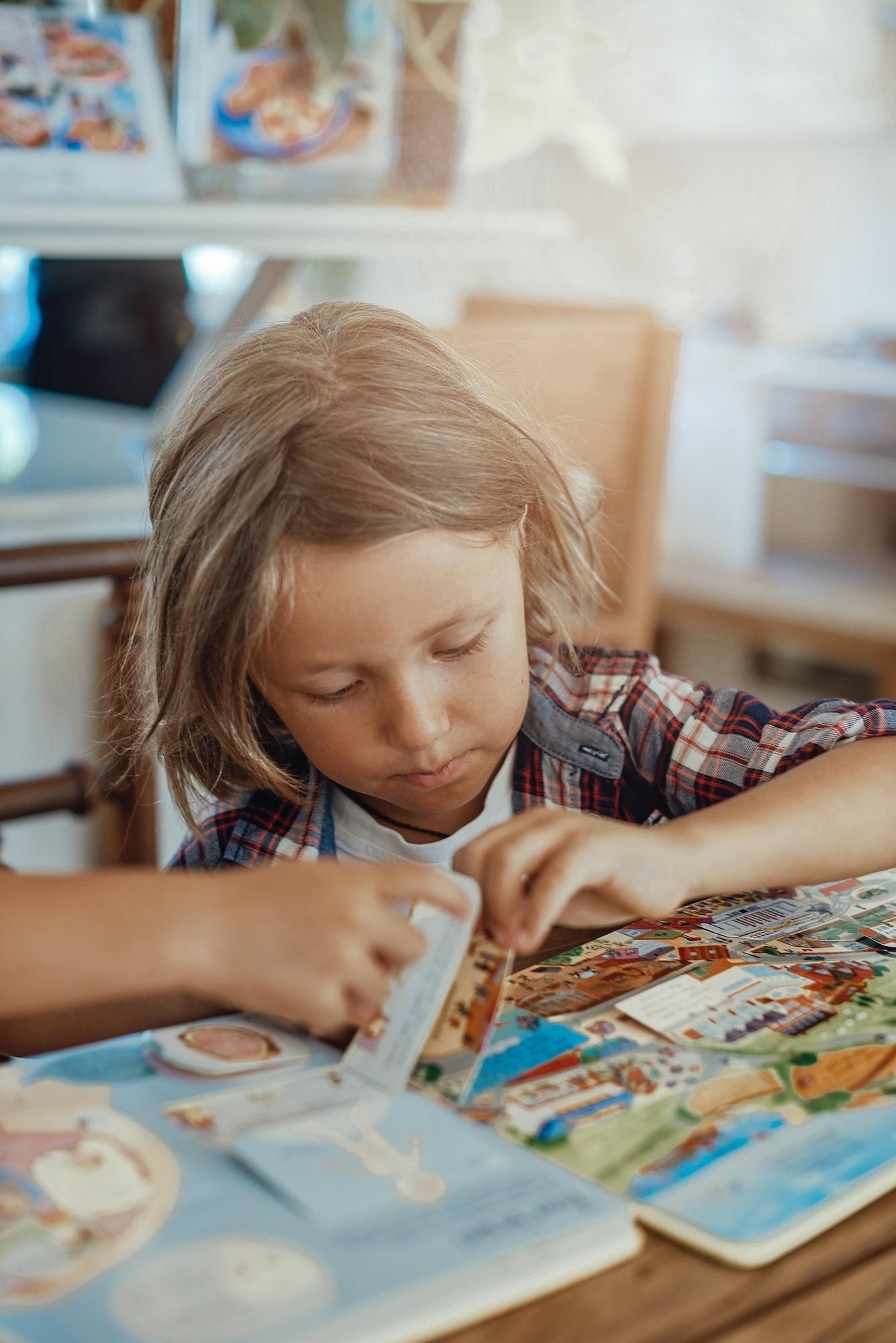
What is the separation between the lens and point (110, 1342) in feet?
1.38

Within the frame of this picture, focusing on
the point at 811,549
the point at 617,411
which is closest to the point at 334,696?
the point at 617,411

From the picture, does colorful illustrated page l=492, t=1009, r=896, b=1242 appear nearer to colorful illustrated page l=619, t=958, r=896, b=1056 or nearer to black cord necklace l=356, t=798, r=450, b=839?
colorful illustrated page l=619, t=958, r=896, b=1056

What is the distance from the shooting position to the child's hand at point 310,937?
59cm

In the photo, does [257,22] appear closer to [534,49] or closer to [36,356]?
[534,49]

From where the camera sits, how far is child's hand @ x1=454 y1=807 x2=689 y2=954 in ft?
2.11

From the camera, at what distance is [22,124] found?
1.73 m

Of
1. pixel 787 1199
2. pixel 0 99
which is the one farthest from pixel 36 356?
pixel 787 1199

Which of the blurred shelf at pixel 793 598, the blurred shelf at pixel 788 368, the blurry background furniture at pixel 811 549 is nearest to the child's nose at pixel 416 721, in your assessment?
the blurry background furniture at pixel 811 549

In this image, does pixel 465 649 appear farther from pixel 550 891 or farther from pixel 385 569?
pixel 550 891

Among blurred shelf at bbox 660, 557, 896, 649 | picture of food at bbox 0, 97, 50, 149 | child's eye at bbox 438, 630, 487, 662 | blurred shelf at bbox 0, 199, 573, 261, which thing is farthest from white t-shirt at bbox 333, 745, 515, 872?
blurred shelf at bbox 660, 557, 896, 649

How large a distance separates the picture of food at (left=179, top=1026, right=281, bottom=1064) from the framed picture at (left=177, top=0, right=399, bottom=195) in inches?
59.6

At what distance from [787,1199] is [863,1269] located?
0.03 meters

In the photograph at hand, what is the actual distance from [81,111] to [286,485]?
45.7 inches

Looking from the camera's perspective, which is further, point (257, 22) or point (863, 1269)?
point (257, 22)
